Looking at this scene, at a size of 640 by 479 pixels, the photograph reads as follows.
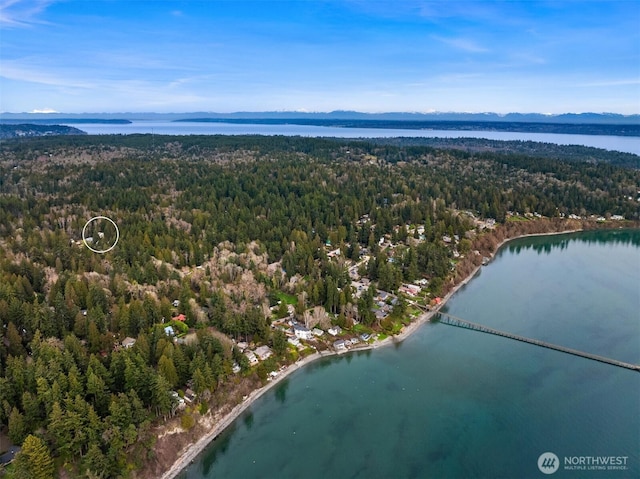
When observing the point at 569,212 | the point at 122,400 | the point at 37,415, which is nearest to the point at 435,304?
the point at 122,400

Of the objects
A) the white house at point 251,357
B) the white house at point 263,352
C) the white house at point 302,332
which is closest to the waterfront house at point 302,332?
the white house at point 302,332

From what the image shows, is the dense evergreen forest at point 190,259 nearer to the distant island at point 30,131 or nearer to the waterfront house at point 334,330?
the waterfront house at point 334,330

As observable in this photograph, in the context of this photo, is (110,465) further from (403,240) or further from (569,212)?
(569,212)

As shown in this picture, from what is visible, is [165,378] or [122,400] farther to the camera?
[165,378]

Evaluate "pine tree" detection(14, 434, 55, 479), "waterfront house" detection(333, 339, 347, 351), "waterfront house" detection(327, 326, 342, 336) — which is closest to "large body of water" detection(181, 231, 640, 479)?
"waterfront house" detection(333, 339, 347, 351)

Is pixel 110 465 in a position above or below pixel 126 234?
below

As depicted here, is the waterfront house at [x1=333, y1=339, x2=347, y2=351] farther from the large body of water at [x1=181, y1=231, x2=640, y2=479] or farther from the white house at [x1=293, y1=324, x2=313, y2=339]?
the white house at [x1=293, y1=324, x2=313, y2=339]
